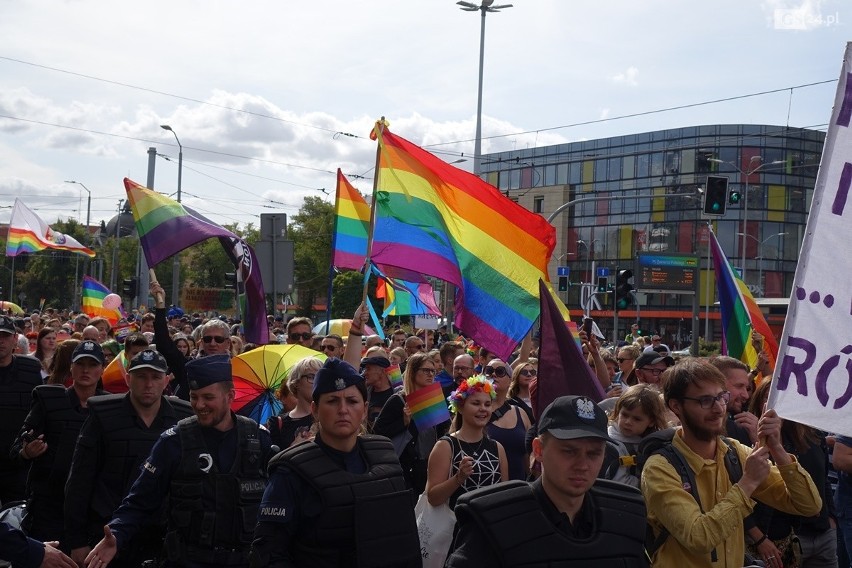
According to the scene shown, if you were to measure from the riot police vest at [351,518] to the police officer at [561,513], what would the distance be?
0.83m

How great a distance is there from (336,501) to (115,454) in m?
2.18

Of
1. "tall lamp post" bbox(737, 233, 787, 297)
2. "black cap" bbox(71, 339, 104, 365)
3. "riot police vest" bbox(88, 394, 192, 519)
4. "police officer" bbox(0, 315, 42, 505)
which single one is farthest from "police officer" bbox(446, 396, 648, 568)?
"tall lamp post" bbox(737, 233, 787, 297)

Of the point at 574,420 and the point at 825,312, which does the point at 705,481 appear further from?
the point at 574,420

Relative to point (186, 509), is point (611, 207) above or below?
above

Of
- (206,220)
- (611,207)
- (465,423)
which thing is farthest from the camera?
(611,207)

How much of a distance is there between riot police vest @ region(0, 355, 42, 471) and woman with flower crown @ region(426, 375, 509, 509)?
3.68 meters

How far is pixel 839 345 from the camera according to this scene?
4242 mm

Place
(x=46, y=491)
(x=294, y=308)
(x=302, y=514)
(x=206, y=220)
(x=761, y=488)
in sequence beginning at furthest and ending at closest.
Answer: (x=294, y=308) < (x=206, y=220) < (x=46, y=491) < (x=761, y=488) < (x=302, y=514)

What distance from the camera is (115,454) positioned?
5.75 meters

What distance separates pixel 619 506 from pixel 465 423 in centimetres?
270

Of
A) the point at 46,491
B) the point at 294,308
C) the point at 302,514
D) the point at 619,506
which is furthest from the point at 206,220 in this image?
the point at 294,308

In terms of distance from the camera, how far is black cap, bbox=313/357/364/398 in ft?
14.3

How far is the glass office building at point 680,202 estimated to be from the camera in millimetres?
65500

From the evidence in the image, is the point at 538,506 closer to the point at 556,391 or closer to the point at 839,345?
the point at 839,345
